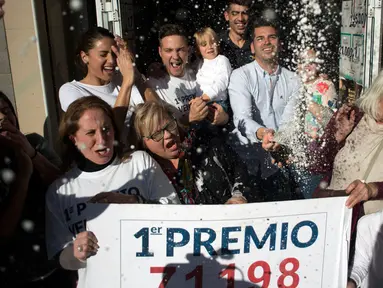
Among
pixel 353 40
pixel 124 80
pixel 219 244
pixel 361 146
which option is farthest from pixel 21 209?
pixel 353 40

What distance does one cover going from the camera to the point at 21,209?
1361mm

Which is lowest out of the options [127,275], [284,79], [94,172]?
[127,275]

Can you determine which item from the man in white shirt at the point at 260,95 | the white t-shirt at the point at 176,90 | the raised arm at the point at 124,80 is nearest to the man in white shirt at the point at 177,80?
the white t-shirt at the point at 176,90

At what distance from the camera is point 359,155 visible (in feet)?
5.36

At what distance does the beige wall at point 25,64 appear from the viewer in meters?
2.38

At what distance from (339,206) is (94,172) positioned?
82cm

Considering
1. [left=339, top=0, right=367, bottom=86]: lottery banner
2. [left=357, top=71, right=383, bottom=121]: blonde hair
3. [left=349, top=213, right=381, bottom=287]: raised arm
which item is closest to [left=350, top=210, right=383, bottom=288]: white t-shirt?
[left=349, top=213, right=381, bottom=287]: raised arm

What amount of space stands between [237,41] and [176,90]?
1.70 feet

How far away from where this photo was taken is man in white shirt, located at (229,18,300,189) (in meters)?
2.16

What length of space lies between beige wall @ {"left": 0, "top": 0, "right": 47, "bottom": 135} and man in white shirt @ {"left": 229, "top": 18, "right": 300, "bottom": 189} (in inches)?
44.0

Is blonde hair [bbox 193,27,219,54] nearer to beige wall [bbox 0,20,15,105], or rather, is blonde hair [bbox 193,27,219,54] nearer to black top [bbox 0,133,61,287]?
beige wall [bbox 0,20,15,105]

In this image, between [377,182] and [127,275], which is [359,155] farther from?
[127,275]

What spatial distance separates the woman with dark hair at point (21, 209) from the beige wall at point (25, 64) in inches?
37.4

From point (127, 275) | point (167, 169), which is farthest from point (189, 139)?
point (127, 275)
